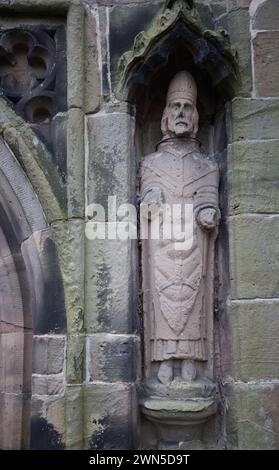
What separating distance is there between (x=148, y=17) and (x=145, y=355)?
195 centimetres

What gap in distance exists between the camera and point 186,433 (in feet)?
9.11

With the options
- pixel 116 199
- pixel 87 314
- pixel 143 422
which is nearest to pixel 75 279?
pixel 87 314

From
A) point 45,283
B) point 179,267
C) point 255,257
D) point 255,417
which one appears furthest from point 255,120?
point 255,417

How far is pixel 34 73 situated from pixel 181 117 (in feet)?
3.08

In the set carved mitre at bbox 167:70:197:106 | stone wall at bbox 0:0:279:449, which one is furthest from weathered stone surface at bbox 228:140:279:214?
carved mitre at bbox 167:70:197:106

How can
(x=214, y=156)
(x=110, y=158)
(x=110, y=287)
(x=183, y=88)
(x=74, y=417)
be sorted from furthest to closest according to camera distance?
(x=214, y=156) < (x=183, y=88) < (x=110, y=158) < (x=110, y=287) < (x=74, y=417)

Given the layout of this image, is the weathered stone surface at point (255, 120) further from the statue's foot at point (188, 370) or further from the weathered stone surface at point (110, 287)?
the statue's foot at point (188, 370)

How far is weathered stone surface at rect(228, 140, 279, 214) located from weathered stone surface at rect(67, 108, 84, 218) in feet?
2.73

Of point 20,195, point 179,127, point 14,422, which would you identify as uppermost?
point 179,127

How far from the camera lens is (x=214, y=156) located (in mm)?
3080

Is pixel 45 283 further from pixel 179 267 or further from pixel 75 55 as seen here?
pixel 75 55

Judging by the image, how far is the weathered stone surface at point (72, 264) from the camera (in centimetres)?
271

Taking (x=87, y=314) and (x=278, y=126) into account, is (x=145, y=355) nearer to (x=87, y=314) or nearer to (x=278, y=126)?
(x=87, y=314)

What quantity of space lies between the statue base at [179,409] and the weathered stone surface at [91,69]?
1591 mm
